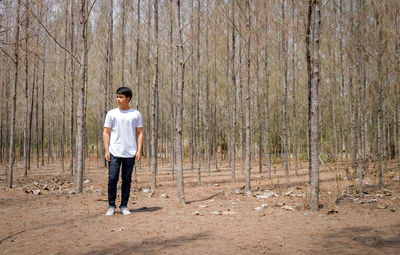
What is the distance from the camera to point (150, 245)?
118 inches

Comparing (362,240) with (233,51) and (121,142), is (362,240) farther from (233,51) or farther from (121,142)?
(233,51)

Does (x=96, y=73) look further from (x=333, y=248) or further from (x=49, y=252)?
(x=333, y=248)

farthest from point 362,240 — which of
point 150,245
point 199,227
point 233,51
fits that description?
point 233,51

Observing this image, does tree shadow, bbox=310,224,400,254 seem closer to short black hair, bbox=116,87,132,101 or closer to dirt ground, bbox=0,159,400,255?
dirt ground, bbox=0,159,400,255

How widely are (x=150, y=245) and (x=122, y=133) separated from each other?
6.07 feet

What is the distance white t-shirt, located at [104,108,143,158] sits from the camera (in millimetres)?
4320

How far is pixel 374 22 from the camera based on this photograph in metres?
7.02

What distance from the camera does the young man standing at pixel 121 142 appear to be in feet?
14.1

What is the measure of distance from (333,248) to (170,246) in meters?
1.59

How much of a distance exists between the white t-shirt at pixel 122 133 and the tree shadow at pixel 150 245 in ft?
4.97

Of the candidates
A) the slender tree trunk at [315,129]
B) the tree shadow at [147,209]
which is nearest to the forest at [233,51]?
the slender tree trunk at [315,129]

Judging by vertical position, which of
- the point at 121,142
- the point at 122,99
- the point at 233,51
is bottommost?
the point at 121,142

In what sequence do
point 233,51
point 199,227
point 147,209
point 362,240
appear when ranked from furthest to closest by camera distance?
point 233,51
point 147,209
point 199,227
point 362,240

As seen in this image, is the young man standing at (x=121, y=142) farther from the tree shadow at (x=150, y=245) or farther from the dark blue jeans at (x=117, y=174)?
the tree shadow at (x=150, y=245)
